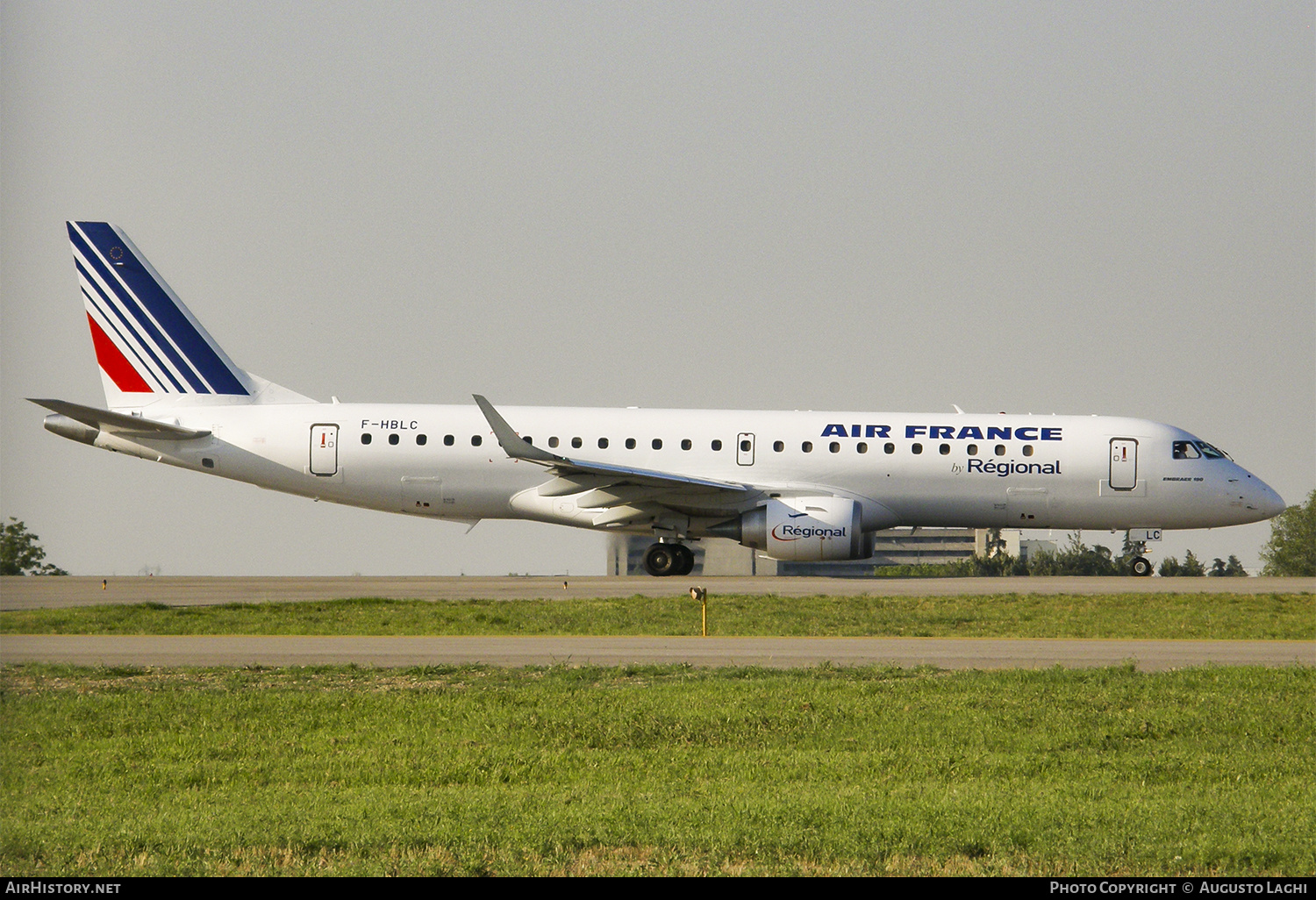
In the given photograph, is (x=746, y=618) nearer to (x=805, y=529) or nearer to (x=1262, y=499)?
(x=805, y=529)

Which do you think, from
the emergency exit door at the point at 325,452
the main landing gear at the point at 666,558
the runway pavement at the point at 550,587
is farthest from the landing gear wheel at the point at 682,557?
the emergency exit door at the point at 325,452

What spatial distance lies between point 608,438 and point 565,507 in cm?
185

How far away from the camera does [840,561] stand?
90.2ft

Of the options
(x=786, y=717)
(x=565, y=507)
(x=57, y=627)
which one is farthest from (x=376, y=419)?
(x=786, y=717)

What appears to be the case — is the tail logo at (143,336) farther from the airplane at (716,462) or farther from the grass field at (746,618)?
the grass field at (746,618)

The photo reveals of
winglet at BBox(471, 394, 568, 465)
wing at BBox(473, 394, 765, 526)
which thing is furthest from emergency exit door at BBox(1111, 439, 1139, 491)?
winglet at BBox(471, 394, 568, 465)

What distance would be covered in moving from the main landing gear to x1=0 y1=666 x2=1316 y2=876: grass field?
49.1ft

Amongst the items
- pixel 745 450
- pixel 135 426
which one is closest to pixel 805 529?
pixel 745 450

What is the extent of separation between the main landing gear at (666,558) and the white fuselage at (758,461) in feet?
2.69

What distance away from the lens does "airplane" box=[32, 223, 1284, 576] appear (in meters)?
28.5

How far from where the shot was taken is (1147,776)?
30.5 feet

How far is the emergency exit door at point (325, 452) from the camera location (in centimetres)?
2872

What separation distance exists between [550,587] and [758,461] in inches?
216

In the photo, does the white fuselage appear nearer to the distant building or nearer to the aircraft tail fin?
the aircraft tail fin
